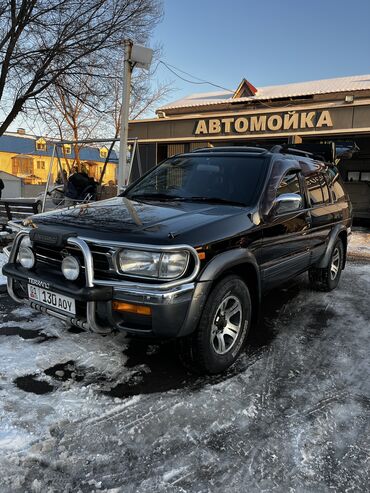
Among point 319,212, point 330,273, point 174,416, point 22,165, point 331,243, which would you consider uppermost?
point 22,165

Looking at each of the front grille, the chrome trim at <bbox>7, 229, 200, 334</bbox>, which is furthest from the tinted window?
the front grille

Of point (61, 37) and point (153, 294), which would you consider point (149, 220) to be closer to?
point (153, 294)

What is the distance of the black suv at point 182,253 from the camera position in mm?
2676

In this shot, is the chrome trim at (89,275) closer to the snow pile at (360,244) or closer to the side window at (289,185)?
the side window at (289,185)

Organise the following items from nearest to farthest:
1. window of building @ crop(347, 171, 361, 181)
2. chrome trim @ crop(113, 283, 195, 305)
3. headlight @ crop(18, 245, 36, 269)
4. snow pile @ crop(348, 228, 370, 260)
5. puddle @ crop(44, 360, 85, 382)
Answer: chrome trim @ crop(113, 283, 195, 305) → puddle @ crop(44, 360, 85, 382) → headlight @ crop(18, 245, 36, 269) → snow pile @ crop(348, 228, 370, 260) → window of building @ crop(347, 171, 361, 181)

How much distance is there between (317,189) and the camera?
4945mm

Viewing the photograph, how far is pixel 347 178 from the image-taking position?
54.8ft

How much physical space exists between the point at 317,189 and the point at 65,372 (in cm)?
358

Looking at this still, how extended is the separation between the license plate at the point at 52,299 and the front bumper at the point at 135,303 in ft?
0.17

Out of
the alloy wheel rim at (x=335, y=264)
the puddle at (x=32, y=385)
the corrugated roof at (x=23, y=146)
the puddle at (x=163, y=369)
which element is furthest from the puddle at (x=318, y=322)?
→ the corrugated roof at (x=23, y=146)

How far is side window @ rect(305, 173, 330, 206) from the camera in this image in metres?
4.71

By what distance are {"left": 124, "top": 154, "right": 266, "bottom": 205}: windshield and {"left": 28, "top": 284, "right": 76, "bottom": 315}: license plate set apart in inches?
56.4

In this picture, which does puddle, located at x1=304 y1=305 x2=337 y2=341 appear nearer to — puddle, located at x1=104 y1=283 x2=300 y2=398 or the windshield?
puddle, located at x1=104 y1=283 x2=300 y2=398

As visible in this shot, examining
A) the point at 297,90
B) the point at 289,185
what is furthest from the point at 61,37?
the point at 297,90
